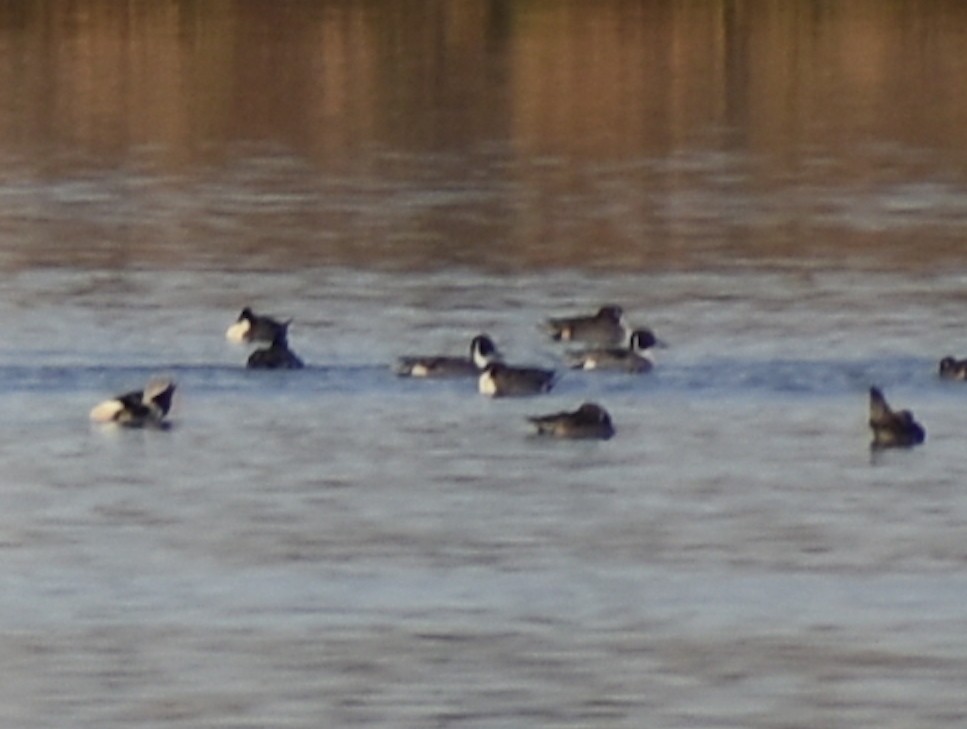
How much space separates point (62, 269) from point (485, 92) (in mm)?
14996

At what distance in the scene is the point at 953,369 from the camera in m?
17.5

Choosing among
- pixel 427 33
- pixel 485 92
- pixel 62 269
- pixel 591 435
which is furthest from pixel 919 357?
pixel 427 33

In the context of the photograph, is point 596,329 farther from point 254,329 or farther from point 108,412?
point 108,412

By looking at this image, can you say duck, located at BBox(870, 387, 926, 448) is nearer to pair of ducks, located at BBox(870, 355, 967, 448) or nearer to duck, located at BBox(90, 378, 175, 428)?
pair of ducks, located at BBox(870, 355, 967, 448)

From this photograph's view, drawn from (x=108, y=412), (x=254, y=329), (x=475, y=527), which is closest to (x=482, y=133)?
(x=254, y=329)

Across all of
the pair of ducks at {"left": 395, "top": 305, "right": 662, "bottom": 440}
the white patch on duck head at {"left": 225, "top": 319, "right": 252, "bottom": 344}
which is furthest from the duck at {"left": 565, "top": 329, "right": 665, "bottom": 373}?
the white patch on duck head at {"left": 225, "top": 319, "right": 252, "bottom": 344}

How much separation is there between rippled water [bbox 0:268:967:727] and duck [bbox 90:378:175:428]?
0.07m

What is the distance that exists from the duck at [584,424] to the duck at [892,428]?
3.63ft

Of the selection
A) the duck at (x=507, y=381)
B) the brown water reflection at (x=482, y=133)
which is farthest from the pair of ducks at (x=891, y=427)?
the brown water reflection at (x=482, y=133)

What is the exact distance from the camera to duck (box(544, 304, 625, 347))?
1883cm

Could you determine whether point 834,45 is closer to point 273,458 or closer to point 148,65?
point 148,65

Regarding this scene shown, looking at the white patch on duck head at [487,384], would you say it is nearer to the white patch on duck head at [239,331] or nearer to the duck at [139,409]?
the duck at [139,409]

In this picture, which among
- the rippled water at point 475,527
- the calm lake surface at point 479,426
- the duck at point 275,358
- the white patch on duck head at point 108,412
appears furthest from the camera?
the duck at point 275,358

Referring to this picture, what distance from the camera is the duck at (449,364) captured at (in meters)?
17.7
